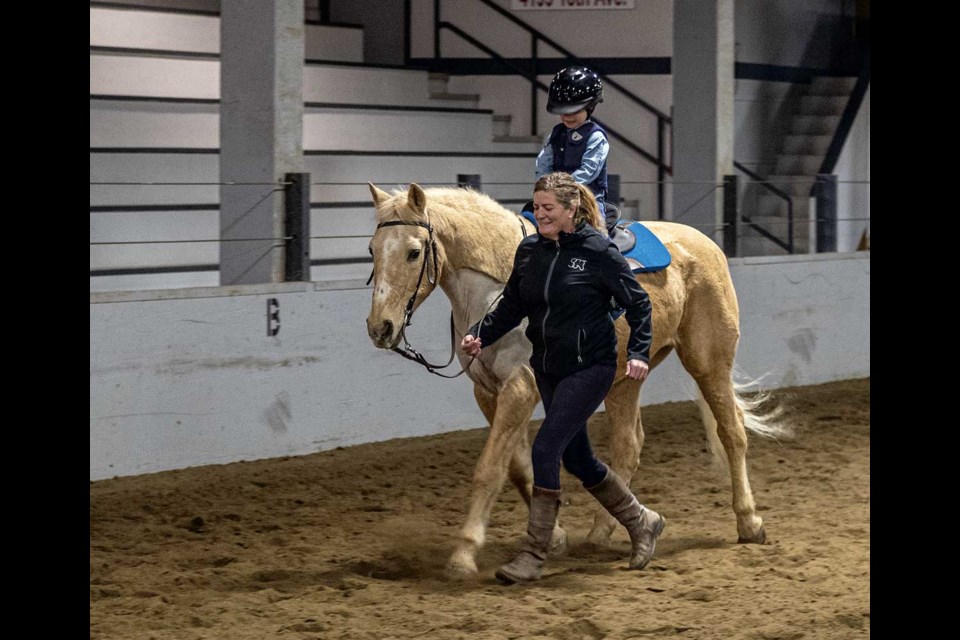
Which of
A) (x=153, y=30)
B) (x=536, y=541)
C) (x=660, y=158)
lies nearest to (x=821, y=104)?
(x=660, y=158)

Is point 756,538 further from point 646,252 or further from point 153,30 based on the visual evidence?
point 153,30

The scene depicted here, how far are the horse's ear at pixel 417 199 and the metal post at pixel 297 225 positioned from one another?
3052mm

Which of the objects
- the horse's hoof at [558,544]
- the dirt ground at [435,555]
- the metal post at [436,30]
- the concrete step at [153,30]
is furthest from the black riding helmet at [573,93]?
the metal post at [436,30]

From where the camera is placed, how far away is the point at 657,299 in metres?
6.81

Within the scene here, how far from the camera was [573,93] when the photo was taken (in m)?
6.41

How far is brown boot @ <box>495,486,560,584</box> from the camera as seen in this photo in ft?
19.4

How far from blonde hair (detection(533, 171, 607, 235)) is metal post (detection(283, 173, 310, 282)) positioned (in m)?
3.50

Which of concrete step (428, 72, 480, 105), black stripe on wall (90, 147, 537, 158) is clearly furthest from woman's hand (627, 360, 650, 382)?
concrete step (428, 72, 480, 105)

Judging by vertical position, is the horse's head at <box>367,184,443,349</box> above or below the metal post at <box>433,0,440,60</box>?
below

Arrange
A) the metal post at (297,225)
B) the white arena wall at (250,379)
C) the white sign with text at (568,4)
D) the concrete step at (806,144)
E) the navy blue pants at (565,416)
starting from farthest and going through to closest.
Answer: the concrete step at (806,144) < the white sign with text at (568,4) < the metal post at (297,225) < the white arena wall at (250,379) < the navy blue pants at (565,416)

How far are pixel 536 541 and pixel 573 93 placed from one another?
207 cm

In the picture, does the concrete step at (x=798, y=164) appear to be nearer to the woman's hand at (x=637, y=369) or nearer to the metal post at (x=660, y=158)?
the metal post at (x=660, y=158)

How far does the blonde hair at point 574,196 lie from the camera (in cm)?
576

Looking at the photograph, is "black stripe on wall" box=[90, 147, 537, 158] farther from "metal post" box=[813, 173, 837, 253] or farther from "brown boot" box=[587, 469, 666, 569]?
"brown boot" box=[587, 469, 666, 569]
